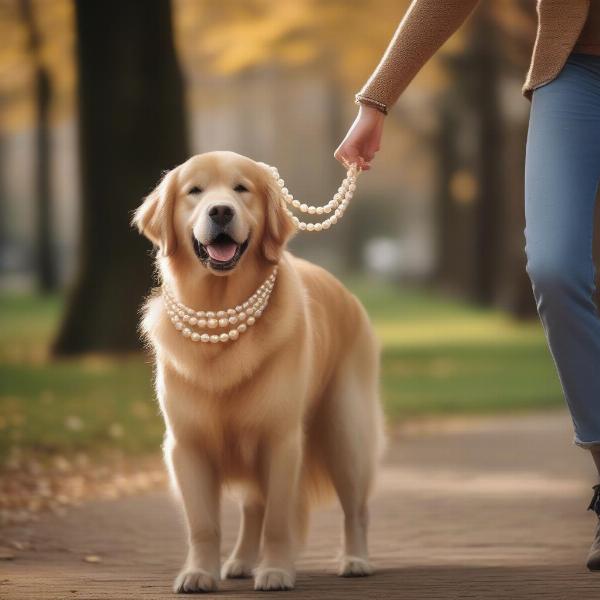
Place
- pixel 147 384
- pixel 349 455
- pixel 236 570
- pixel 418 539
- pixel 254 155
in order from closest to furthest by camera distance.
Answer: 1. pixel 236 570
2. pixel 349 455
3. pixel 418 539
4. pixel 147 384
5. pixel 254 155

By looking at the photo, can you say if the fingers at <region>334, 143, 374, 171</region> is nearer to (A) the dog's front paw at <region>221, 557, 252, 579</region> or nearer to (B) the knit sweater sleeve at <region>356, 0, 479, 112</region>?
(B) the knit sweater sleeve at <region>356, 0, 479, 112</region>

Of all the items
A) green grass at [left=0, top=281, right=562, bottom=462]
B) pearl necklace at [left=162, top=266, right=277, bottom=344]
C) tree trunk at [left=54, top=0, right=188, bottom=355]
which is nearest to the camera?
pearl necklace at [left=162, top=266, right=277, bottom=344]

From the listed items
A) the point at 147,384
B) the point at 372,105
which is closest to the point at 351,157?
the point at 372,105

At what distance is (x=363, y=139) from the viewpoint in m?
4.35

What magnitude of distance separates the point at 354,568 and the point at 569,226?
Result: 56.4 inches

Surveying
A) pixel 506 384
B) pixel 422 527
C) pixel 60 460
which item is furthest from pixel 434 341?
pixel 422 527

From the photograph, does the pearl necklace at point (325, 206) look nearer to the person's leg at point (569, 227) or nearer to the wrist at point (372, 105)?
the wrist at point (372, 105)

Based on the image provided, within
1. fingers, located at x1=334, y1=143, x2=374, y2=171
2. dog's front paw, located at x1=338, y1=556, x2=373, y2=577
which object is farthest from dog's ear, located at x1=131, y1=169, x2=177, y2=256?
dog's front paw, located at x1=338, y1=556, x2=373, y2=577

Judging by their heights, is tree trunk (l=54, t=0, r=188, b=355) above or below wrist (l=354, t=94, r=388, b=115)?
below

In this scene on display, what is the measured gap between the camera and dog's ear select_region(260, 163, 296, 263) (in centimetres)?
425

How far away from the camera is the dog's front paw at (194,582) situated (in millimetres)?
4074

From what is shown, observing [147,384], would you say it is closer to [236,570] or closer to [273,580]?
[236,570]

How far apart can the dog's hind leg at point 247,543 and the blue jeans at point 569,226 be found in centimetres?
123

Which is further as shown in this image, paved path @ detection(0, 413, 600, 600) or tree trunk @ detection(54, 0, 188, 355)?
tree trunk @ detection(54, 0, 188, 355)
